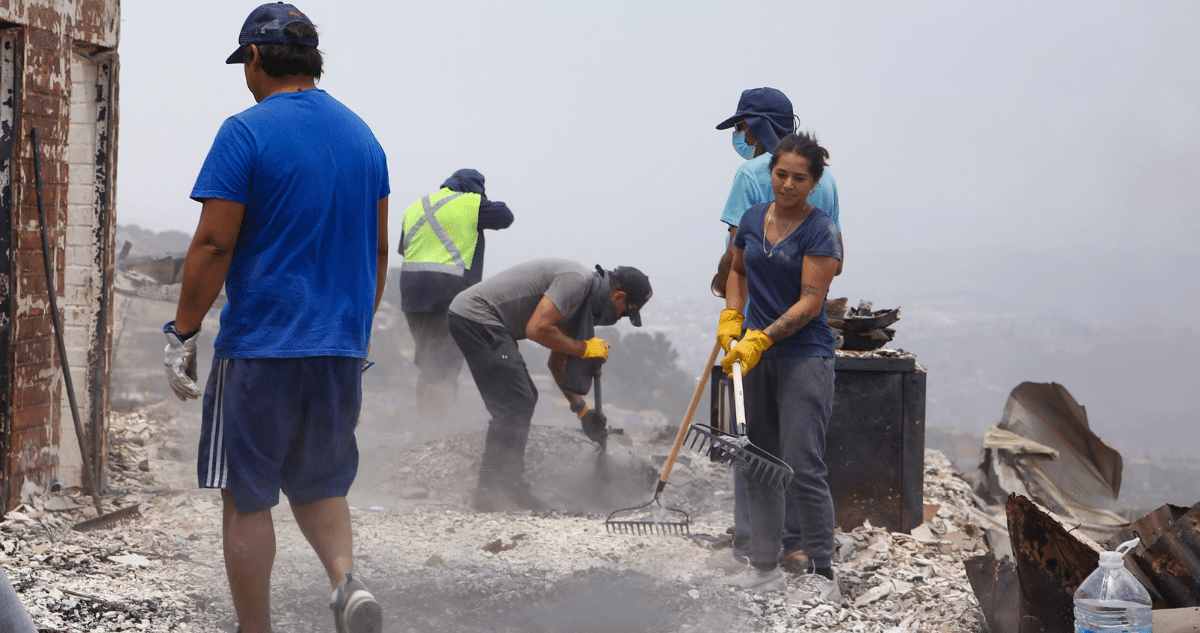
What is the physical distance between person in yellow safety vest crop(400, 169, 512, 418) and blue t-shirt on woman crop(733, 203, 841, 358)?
9.73 ft

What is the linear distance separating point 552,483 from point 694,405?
2.28 meters

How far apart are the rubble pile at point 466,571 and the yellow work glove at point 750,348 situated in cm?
97

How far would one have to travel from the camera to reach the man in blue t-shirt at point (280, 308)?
2.50m

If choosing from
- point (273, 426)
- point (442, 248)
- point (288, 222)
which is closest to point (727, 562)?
point (273, 426)

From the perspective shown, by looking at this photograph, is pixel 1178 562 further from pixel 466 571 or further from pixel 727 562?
pixel 466 571

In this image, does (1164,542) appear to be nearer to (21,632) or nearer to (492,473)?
(21,632)

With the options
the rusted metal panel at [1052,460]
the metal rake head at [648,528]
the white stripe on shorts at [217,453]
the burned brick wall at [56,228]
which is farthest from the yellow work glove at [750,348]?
the burned brick wall at [56,228]

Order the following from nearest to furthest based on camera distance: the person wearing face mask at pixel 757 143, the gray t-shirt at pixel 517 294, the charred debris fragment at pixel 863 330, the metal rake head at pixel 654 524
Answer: the person wearing face mask at pixel 757 143 < the metal rake head at pixel 654 524 < the charred debris fragment at pixel 863 330 < the gray t-shirt at pixel 517 294

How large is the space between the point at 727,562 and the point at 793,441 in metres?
0.76

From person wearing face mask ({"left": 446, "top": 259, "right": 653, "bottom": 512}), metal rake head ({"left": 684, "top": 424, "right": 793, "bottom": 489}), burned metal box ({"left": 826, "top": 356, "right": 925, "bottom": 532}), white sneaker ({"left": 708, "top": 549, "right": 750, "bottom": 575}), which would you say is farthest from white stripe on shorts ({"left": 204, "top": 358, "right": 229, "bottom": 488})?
burned metal box ({"left": 826, "top": 356, "right": 925, "bottom": 532})

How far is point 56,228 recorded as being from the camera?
4215mm

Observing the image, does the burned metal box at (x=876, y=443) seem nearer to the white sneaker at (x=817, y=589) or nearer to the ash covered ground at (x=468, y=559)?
the ash covered ground at (x=468, y=559)

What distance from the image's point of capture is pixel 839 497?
4535 mm

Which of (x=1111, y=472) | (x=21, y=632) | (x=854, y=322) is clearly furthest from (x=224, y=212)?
(x=1111, y=472)
